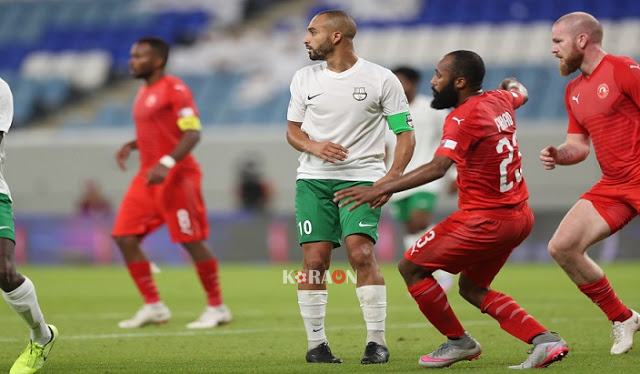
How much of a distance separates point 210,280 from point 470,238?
13.8 feet

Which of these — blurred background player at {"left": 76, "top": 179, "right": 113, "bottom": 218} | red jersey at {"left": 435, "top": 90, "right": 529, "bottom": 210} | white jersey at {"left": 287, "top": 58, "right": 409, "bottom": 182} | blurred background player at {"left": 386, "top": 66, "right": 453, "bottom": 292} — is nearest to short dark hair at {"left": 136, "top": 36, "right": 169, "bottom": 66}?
blurred background player at {"left": 386, "top": 66, "right": 453, "bottom": 292}

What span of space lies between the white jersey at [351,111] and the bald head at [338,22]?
0.69 ft

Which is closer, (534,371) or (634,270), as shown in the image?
(534,371)

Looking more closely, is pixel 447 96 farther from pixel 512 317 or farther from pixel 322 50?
pixel 512 317

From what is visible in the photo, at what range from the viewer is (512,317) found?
697 cm

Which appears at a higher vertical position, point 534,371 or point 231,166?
point 534,371

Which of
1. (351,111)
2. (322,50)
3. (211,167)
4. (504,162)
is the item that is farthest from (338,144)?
(211,167)

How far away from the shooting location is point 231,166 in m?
24.5

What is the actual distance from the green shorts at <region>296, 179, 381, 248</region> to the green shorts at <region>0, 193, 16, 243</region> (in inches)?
69.7

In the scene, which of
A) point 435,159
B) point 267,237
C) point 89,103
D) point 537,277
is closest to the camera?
point 435,159

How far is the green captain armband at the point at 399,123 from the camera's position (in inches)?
294

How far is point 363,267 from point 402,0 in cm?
2210

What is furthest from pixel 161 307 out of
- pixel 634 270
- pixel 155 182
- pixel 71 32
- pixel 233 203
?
pixel 71 32

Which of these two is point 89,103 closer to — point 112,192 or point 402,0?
point 112,192
